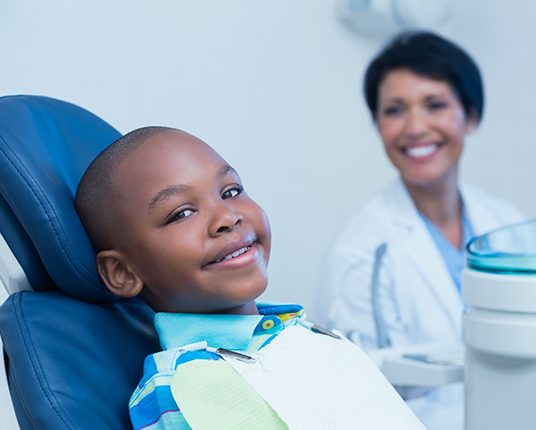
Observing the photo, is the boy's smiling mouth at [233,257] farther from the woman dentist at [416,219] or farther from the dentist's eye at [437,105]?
the dentist's eye at [437,105]

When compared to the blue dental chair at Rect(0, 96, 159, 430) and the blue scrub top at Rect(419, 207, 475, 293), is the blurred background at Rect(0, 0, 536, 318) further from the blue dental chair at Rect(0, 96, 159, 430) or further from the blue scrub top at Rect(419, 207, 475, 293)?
the blue dental chair at Rect(0, 96, 159, 430)

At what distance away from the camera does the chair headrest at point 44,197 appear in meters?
1.15

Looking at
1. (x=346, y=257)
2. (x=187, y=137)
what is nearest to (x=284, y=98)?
(x=346, y=257)

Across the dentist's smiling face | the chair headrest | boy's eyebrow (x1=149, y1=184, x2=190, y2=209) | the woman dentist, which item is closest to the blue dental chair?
the chair headrest

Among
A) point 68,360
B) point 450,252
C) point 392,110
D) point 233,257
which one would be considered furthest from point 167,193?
point 392,110

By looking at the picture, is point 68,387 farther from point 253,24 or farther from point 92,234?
point 253,24

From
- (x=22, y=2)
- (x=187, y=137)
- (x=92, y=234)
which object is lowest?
(x=92, y=234)

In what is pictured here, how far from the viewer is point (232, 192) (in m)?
1.21

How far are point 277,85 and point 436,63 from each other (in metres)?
0.42

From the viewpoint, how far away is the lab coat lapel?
2.14 metres

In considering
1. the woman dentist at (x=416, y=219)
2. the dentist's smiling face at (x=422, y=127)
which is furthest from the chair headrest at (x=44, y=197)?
the dentist's smiling face at (x=422, y=127)

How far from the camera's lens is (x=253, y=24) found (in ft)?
7.95

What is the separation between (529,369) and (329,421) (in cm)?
39

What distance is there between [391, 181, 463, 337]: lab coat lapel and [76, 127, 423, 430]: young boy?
3.09 feet
